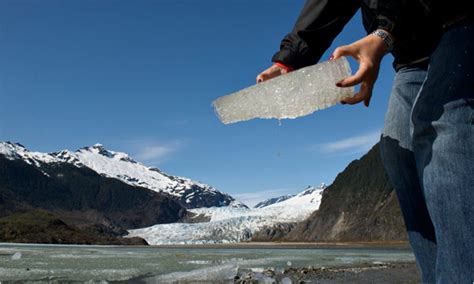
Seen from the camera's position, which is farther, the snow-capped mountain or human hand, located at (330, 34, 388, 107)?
the snow-capped mountain

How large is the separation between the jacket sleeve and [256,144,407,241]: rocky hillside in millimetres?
93821

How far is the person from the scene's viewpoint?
54.9 inches

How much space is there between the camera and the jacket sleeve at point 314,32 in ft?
5.99

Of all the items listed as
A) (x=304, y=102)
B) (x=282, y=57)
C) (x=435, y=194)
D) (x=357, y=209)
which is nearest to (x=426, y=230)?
(x=435, y=194)

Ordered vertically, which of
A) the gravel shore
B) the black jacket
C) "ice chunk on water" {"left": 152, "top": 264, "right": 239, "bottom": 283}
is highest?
the black jacket

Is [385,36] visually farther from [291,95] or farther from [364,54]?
[291,95]

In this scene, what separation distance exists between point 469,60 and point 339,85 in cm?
41

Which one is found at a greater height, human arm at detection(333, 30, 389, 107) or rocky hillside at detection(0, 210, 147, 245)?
rocky hillside at detection(0, 210, 147, 245)

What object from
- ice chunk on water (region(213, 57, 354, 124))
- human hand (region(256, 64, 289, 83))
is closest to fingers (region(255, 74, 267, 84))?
human hand (region(256, 64, 289, 83))

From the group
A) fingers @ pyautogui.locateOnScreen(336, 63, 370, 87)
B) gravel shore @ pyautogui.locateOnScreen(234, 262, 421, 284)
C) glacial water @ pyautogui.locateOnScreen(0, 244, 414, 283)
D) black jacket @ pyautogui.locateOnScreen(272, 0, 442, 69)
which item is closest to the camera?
fingers @ pyautogui.locateOnScreen(336, 63, 370, 87)

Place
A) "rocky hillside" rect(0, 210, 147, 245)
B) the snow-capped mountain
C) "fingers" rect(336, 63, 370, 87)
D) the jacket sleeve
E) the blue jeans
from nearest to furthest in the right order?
the blue jeans → "fingers" rect(336, 63, 370, 87) → the jacket sleeve → "rocky hillside" rect(0, 210, 147, 245) → the snow-capped mountain

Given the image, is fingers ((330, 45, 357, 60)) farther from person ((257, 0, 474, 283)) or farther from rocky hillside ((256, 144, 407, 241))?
rocky hillside ((256, 144, 407, 241))

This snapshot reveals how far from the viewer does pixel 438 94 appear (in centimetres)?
147

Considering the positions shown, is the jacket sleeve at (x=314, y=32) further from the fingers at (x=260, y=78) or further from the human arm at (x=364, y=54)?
the human arm at (x=364, y=54)
